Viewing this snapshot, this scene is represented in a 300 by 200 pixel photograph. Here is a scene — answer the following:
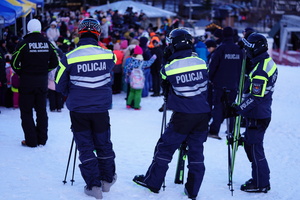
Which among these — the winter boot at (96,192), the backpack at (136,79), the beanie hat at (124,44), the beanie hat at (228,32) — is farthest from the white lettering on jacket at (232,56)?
the beanie hat at (124,44)

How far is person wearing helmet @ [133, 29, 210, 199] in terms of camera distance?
4895 mm

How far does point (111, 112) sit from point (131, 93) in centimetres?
71

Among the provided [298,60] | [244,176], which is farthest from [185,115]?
[298,60]

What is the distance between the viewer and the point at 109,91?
5.04 metres

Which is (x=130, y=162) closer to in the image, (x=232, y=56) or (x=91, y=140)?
(x=91, y=140)

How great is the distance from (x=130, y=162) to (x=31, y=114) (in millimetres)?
1736

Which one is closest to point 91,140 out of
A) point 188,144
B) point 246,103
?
Result: point 188,144

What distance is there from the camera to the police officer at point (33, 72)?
21.6 feet

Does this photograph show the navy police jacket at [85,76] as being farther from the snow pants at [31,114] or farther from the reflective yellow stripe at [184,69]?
the snow pants at [31,114]

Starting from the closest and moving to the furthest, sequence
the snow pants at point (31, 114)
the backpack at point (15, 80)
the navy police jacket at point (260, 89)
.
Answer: the navy police jacket at point (260, 89), the snow pants at point (31, 114), the backpack at point (15, 80)

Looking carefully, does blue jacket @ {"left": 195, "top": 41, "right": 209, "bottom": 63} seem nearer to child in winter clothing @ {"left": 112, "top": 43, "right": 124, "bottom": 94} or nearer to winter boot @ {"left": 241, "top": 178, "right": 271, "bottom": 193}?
child in winter clothing @ {"left": 112, "top": 43, "right": 124, "bottom": 94}

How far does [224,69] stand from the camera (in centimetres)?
821

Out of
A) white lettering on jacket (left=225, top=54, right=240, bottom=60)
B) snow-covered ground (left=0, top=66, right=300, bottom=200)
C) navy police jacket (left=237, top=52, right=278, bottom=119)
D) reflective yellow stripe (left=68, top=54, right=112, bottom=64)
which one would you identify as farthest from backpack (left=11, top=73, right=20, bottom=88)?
navy police jacket (left=237, top=52, right=278, bottom=119)

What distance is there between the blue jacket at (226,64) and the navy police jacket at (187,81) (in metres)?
3.29
